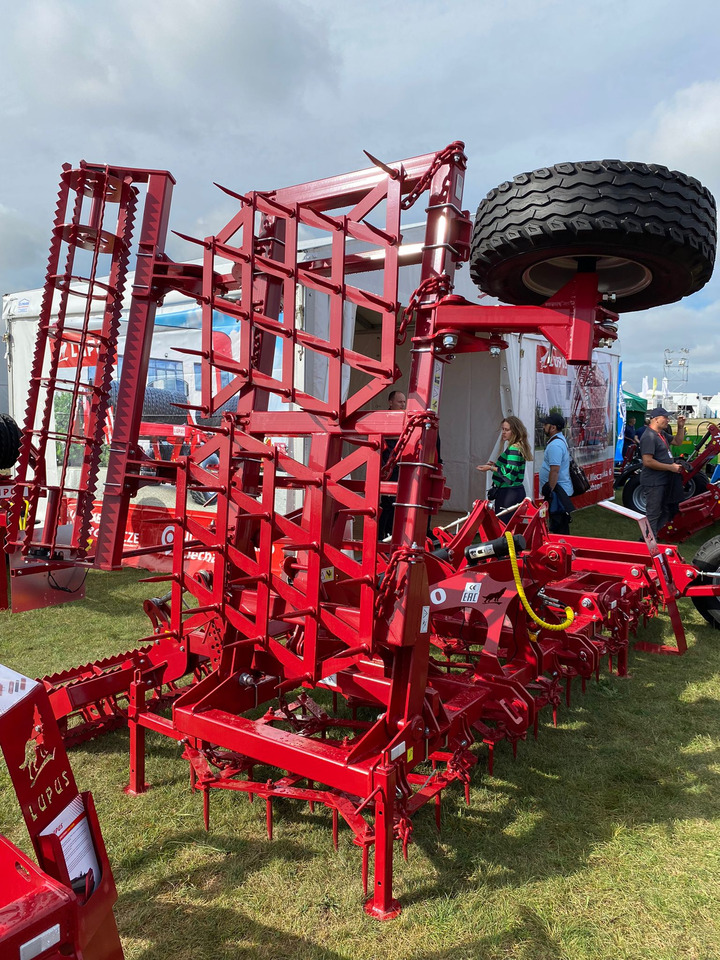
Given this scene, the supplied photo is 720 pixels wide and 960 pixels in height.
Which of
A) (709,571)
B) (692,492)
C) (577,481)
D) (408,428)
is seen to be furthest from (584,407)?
(408,428)

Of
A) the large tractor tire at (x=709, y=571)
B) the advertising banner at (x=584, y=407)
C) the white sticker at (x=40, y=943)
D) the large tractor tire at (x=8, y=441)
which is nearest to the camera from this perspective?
the white sticker at (x=40, y=943)

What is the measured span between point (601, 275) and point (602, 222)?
76 centimetres

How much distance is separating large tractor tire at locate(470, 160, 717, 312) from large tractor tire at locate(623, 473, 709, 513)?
8639 millimetres

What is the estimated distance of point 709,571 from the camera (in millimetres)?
5430

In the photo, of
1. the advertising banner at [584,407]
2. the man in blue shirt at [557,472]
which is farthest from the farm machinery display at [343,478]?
the advertising banner at [584,407]

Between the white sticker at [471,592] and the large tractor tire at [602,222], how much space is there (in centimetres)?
170

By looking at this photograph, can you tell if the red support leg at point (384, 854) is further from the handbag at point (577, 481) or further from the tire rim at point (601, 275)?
the handbag at point (577, 481)

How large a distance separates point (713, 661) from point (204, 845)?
13.5 ft

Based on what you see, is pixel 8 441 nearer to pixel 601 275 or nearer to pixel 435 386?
pixel 435 386

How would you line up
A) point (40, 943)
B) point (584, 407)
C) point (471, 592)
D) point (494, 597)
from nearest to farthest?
1. point (40, 943)
2. point (471, 592)
3. point (494, 597)
4. point (584, 407)

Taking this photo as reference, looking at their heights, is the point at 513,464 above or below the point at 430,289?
below

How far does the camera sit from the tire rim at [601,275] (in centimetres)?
280

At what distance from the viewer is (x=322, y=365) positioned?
21.7 ft

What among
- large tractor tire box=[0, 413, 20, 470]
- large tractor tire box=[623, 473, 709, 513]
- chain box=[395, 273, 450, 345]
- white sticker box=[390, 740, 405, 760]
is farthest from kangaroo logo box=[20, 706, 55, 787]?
large tractor tire box=[623, 473, 709, 513]
